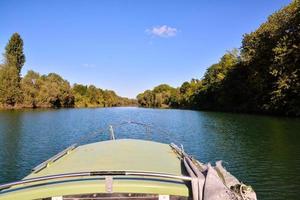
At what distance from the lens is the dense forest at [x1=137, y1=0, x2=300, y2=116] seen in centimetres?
5397

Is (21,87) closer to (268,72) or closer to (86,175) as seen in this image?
(268,72)

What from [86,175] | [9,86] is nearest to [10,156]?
[86,175]

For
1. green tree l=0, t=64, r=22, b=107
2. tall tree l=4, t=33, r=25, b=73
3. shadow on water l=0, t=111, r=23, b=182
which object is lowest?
shadow on water l=0, t=111, r=23, b=182

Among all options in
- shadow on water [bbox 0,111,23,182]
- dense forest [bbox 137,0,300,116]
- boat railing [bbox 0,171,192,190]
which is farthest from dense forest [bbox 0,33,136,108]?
boat railing [bbox 0,171,192,190]

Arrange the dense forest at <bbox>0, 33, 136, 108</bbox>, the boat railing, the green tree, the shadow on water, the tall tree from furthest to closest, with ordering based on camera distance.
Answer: the tall tree, the dense forest at <bbox>0, 33, 136, 108</bbox>, the green tree, the shadow on water, the boat railing

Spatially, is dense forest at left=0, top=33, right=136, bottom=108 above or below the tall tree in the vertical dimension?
below

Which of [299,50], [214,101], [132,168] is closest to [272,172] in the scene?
[132,168]

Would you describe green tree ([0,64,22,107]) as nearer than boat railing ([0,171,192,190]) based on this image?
No

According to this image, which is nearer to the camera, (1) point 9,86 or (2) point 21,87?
(1) point 9,86

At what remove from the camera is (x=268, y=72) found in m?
61.4

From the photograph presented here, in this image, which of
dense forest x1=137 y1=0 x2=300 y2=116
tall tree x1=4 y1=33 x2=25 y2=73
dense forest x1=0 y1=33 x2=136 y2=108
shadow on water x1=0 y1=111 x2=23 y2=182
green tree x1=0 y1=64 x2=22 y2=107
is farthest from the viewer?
tall tree x1=4 y1=33 x2=25 y2=73

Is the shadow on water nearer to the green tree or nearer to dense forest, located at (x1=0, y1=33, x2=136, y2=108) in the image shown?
the green tree

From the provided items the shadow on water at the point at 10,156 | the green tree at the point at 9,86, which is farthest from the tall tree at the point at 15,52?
the shadow on water at the point at 10,156

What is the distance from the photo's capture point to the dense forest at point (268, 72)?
5397 cm
